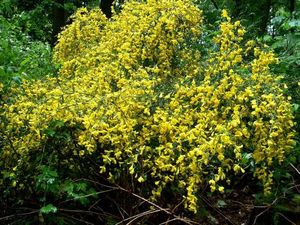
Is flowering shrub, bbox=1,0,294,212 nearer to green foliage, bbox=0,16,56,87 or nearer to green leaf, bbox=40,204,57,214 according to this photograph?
green foliage, bbox=0,16,56,87

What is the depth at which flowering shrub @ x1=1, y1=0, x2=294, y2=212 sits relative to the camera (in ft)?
8.73

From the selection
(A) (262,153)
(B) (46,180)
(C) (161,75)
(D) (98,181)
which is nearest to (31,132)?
(B) (46,180)

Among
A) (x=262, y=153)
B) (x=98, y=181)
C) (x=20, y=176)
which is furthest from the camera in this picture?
(x=98, y=181)

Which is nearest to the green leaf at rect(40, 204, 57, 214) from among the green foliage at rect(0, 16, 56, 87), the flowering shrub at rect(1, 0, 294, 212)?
the flowering shrub at rect(1, 0, 294, 212)

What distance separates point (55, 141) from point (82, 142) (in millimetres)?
345

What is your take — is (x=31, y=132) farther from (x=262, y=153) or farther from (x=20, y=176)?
(x=262, y=153)

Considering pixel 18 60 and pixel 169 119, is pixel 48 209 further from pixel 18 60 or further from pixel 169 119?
pixel 18 60

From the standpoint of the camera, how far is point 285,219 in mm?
3195

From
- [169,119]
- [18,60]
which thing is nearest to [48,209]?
[169,119]

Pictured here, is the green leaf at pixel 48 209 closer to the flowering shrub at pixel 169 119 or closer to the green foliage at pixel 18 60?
the flowering shrub at pixel 169 119

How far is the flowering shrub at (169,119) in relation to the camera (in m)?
2.66

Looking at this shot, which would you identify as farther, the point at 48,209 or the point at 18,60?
the point at 18,60

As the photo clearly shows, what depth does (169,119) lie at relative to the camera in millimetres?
2840

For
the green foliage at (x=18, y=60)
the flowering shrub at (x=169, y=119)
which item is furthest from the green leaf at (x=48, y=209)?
the green foliage at (x=18, y=60)
